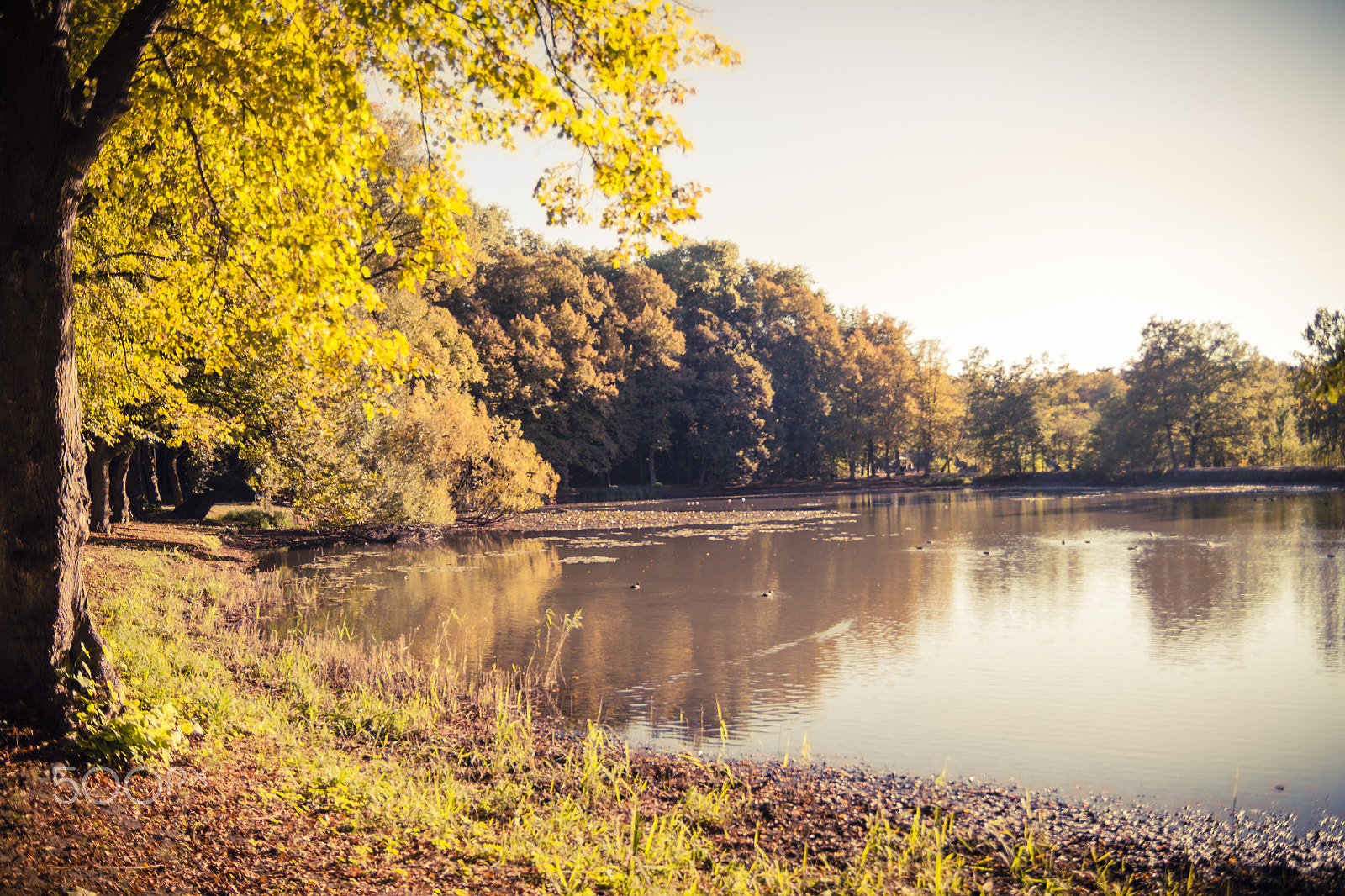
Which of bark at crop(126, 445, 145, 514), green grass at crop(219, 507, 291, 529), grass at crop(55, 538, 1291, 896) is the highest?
bark at crop(126, 445, 145, 514)

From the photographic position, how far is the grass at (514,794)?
5.64 m

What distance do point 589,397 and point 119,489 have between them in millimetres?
35518

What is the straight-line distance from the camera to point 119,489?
27.6m

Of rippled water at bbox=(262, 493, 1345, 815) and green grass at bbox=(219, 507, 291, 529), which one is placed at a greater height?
green grass at bbox=(219, 507, 291, 529)

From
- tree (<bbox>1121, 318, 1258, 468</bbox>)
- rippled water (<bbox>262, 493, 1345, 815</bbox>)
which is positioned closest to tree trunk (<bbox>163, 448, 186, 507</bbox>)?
rippled water (<bbox>262, 493, 1345, 815</bbox>)

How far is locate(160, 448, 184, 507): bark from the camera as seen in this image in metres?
37.4

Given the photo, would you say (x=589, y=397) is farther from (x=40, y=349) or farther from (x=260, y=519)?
(x=40, y=349)

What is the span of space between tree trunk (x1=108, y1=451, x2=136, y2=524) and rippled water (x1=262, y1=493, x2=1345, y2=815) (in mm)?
6028

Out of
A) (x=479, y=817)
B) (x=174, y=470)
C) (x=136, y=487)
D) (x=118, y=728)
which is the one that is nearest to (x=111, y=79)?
(x=118, y=728)

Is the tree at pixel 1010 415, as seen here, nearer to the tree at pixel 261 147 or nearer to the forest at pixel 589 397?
the forest at pixel 589 397

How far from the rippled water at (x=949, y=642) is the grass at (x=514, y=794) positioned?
1.93 m

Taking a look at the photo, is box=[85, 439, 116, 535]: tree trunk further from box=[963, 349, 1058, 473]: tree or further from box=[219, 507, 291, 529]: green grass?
box=[963, 349, 1058, 473]: tree

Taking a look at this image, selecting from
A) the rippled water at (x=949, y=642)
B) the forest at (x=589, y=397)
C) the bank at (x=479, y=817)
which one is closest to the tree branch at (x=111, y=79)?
the forest at (x=589, y=397)

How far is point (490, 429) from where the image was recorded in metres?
36.6
